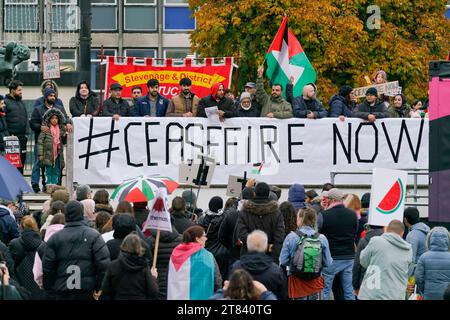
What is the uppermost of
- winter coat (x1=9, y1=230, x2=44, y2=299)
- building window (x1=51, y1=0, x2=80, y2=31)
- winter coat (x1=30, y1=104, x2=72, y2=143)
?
building window (x1=51, y1=0, x2=80, y2=31)

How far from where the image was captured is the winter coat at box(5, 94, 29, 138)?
25375mm

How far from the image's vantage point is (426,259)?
55.9 ft

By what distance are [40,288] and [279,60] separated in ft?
36.4

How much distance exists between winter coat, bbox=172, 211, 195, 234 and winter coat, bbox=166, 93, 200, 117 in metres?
7.06

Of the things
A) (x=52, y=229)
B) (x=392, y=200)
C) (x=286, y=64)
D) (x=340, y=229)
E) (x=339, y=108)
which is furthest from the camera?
(x=286, y=64)

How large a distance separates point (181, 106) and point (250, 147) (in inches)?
50.9

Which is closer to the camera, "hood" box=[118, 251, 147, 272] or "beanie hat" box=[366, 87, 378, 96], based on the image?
"hood" box=[118, 251, 147, 272]

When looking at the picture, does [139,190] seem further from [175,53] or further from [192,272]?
[175,53]

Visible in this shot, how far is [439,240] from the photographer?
1692 centimetres

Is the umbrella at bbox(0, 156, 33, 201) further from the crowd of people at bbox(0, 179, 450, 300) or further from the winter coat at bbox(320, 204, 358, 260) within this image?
the winter coat at bbox(320, 204, 358, 260)

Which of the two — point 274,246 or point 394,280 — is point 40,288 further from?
point 394,280

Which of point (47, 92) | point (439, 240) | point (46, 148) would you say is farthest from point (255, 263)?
point (47, 92)

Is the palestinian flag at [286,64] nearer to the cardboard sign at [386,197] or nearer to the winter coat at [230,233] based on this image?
the winter coat at [230,233]

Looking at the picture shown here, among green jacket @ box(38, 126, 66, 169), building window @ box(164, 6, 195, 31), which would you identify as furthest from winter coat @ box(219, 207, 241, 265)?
building window @ box(164, 6, 195, 31)
